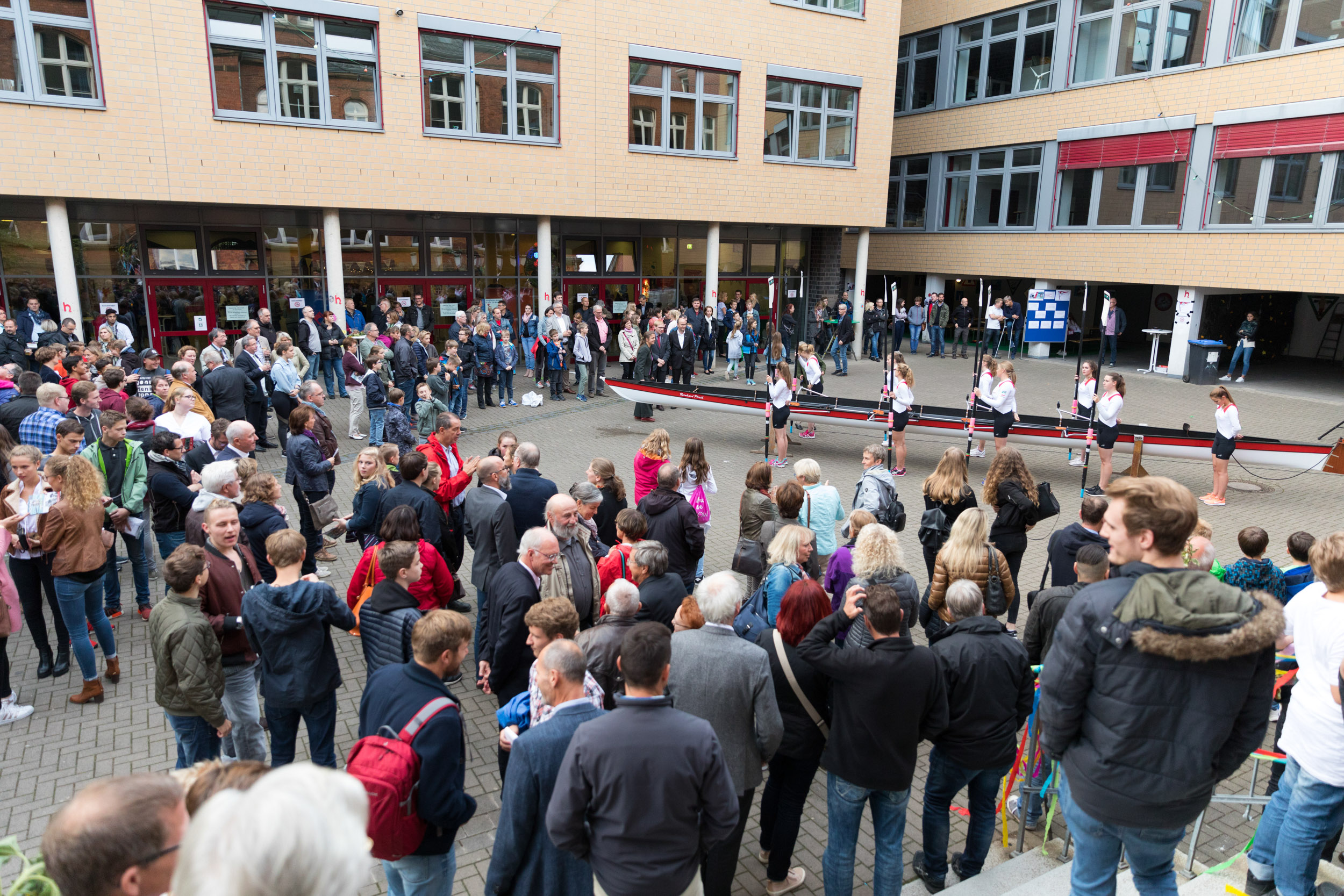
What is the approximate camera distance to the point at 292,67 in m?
17.1

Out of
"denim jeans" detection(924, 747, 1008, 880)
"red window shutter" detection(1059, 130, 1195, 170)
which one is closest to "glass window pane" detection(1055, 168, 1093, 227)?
"red window shutter" detection(1059, 130, 1195, 170)

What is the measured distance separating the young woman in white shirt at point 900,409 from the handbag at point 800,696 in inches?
346

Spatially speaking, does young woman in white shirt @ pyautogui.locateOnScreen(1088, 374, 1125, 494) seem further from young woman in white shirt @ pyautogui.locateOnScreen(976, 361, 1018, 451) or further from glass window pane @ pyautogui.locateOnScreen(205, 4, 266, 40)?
glass window pane @ pyautogui.locateOnScreen(205, 4, 266, 40)

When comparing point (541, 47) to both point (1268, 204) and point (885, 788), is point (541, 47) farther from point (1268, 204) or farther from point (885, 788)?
point (885, 788)

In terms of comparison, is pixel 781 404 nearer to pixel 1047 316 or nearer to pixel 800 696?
pixel 800 696

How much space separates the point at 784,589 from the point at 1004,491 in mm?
2690

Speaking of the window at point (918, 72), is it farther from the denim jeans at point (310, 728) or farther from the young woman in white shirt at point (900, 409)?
the denim jeans at point (310, 728)

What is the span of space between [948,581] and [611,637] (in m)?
2.43

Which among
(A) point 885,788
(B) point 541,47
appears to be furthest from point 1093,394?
(B) point 541,47

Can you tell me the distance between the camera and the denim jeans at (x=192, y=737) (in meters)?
4.61

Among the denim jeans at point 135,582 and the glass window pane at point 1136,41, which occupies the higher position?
the glass window pane at point 1136,41

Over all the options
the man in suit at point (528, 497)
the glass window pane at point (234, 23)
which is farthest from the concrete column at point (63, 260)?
the man in suit at point (528, 497)

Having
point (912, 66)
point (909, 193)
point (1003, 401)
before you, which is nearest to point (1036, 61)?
point (912, 66)

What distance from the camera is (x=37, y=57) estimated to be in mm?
14805
